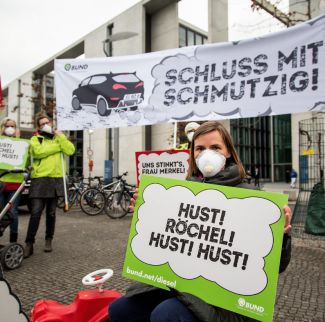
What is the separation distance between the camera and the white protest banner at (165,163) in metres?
4.25

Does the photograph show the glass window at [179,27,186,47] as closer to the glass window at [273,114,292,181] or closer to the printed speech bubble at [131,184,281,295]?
the glass window at [273,114,292,181]

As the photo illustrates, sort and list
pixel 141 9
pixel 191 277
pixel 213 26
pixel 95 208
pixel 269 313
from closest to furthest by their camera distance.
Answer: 1. pixel 269 313
2. pixel 191 277
3. pixel 95 208
4. pixel 213 26
5. pixel 141 9

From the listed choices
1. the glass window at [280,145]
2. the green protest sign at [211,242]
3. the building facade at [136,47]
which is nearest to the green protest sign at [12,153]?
the green protest sign at [211,242]

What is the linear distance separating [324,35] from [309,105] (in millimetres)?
822

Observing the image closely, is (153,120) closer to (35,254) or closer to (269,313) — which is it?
(35,254)

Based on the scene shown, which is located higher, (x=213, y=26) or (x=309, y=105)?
(x=213, y=26)

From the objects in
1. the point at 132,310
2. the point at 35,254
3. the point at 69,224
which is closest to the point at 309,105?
the point at 132,310

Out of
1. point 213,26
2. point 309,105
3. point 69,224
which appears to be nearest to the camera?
point 309,105

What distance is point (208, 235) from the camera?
59.8 inches

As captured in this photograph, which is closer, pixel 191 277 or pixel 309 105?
pixel 191 277

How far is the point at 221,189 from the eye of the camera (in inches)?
60.9

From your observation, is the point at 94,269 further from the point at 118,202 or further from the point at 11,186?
the point at 118,202

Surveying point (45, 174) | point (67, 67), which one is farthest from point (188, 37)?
point (45, 174)

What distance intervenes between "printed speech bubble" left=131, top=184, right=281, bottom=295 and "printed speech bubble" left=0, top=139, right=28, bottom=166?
327cm
